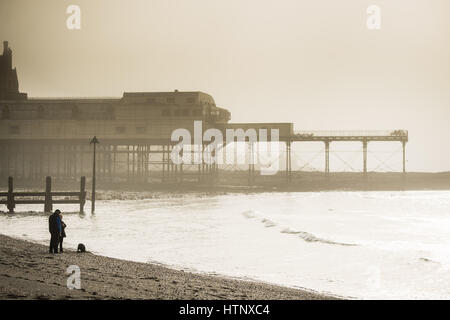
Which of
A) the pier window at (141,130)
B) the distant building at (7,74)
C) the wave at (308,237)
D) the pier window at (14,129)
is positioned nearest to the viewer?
the wave at (308,237)

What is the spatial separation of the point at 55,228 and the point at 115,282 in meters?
5.24

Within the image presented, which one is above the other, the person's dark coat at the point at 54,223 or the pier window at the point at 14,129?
the pier window at the point at 14,129

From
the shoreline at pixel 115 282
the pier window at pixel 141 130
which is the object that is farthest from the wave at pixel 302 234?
the pier window at pixel 141 130

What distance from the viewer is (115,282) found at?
13.8m

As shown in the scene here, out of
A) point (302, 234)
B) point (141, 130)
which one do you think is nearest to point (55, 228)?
point (302, 234)

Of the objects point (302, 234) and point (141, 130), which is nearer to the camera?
point (302, 234)

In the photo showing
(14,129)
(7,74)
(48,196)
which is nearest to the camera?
(48,196)

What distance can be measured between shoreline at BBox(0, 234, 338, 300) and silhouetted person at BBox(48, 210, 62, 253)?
495 millimetres

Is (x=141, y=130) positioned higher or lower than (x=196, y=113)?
lower

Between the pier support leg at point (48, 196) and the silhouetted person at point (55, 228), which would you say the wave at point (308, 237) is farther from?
the pier support leg at point (48, 196)

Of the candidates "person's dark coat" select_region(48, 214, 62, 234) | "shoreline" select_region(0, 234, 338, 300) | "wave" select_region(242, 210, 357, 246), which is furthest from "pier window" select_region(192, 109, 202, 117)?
"shoreline" select_region(0, 234, 338, 300)

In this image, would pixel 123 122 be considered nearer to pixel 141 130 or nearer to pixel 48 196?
pixel 141 130

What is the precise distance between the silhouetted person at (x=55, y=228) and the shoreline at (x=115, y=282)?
495 millimetres

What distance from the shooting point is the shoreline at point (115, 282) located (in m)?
12.1
